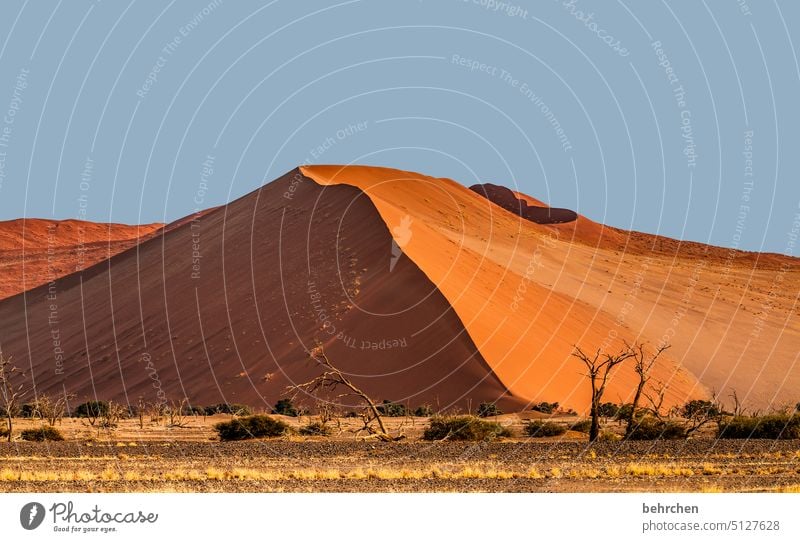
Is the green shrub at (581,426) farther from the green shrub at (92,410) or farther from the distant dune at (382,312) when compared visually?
the green shrub at (92,410)

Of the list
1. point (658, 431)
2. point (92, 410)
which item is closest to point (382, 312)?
point (92, 410)

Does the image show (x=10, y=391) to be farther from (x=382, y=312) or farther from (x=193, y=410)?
(x=382, y=312)

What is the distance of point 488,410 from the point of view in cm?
5619

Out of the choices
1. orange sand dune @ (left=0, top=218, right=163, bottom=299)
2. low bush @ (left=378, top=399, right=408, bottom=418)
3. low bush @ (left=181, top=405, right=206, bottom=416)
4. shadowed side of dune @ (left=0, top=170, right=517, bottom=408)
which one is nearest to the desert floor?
low bush @ (left=378, top=399, right=408, bottom=418)

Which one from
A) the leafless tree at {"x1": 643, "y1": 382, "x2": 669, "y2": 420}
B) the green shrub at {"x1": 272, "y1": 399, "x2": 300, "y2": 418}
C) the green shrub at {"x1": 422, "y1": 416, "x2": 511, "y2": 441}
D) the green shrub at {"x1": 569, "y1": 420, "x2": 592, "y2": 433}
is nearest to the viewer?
the green shrub at {"x1": 422, "y1": 416, "x2": 511, "y2": 441}

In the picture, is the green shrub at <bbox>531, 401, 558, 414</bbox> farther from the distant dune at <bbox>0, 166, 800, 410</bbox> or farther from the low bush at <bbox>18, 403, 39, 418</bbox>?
the low bush at <bbox>18, 403, 39, 418</bbox>

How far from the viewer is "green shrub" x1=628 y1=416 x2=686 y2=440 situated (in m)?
42.7

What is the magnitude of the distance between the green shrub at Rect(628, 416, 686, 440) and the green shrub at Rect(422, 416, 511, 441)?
202 inches

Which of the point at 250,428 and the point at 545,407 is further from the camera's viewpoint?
the point at 545,407

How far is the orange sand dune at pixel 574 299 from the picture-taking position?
67875 millimetres

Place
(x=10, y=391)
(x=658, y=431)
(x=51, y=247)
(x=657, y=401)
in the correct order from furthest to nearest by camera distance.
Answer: (x=51, y=247), (x=657, y=401), (x=10, y=391), (x=658, y=431)

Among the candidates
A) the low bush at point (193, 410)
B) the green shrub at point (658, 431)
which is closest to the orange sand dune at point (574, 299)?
the low bush at point (193, 410)
